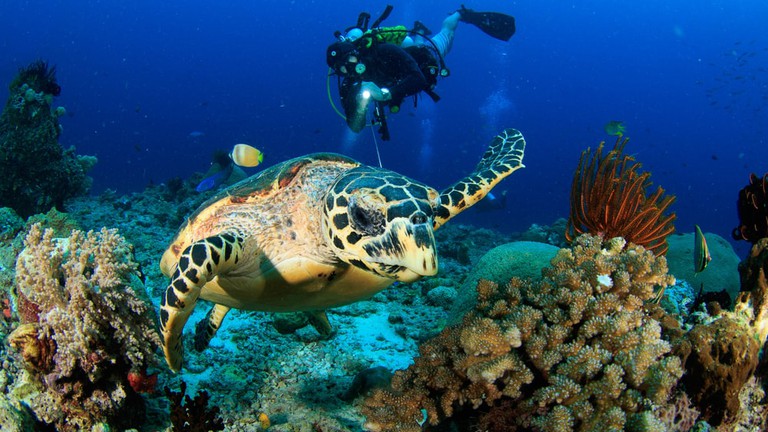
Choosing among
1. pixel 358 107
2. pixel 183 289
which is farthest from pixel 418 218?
pixel 358 107

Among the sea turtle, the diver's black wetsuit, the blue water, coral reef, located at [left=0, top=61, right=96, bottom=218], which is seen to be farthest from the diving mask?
the blue water

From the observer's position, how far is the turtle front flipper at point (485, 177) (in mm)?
3418

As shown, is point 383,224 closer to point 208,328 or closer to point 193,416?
point 193,416

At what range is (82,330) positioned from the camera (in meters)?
2.16

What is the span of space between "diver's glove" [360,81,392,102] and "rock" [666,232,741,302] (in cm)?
567

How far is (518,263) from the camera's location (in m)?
3.69

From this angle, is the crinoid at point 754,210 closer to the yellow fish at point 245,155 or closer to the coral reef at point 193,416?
the coral reef at point 193,416

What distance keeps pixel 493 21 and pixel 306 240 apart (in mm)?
13123

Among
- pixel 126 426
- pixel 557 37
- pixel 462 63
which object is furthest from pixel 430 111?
pixel 126 426

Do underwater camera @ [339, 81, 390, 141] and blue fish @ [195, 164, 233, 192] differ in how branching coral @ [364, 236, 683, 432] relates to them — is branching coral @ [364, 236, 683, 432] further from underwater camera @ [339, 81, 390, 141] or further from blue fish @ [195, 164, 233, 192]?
blue fish @ [195, 164, 233, 192]

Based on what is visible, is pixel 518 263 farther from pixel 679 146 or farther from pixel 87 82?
pixel 87 82

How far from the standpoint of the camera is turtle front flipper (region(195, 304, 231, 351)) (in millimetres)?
3465

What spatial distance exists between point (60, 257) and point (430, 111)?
323 ft

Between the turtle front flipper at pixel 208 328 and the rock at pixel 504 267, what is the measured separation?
208 cm
